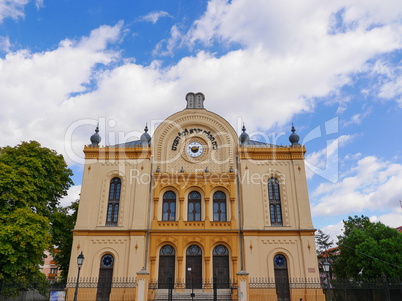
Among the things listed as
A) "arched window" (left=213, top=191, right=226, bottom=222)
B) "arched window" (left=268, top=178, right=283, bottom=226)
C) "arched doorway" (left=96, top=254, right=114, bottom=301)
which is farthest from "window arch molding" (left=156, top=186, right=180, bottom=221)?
"arched window" (left=268, top=178, right=283, bottom=226)

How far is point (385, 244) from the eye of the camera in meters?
28.7

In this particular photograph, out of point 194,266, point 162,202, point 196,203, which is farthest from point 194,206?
point 194,266

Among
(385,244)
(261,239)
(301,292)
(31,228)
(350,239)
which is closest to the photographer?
(31,228)

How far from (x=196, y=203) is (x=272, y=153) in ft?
24.8

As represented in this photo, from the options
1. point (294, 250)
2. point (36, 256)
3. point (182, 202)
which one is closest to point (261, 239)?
point (294, 250)

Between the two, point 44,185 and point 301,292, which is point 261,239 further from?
point 44,185

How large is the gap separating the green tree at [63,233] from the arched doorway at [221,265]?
11738 millimetres

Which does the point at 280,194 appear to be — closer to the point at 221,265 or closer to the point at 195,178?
the point at 195,178

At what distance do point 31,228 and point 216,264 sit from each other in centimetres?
1314

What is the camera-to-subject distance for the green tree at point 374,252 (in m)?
27.8

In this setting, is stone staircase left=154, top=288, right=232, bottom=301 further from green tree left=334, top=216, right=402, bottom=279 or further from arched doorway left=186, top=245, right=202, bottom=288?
green tree left=334, top=216, right=402, bottom=279

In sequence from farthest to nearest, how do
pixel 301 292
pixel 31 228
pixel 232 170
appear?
pixel 232 170
pixel 301 292
pixel 31 228

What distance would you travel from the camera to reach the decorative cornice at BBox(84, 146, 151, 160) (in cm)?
2717

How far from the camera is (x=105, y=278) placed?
23.9 meters
